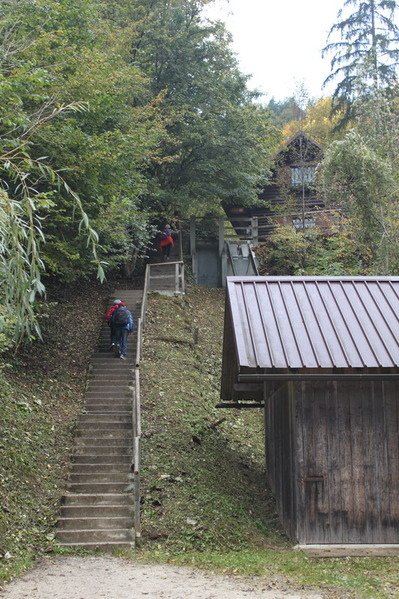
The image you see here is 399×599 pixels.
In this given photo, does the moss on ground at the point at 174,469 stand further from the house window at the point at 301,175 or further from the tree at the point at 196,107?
the house window at the point at 301,175

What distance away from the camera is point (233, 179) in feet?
102

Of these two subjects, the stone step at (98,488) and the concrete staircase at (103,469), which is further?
the stone step at (98,488)

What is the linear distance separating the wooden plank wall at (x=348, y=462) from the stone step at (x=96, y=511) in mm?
3286

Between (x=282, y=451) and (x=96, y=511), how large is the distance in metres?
3.50

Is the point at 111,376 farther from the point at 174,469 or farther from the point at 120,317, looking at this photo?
the point at 174,469

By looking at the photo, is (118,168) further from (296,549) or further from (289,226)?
(289,226)

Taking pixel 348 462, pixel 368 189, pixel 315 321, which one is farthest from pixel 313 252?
pixel 348 462

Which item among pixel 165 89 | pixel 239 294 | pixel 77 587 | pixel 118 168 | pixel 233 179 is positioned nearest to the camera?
pixel 77 587

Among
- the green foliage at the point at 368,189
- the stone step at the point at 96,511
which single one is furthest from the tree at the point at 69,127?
the green foliage at the point at 368,189

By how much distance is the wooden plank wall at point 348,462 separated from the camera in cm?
1118

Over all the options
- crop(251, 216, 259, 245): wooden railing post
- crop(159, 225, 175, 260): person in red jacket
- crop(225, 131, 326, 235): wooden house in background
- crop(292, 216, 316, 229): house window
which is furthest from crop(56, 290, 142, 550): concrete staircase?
crop(225, 131, 326, 235): wooden house in background

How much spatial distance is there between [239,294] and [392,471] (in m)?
4.14

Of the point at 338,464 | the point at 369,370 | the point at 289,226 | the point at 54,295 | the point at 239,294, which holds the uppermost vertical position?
the point at 289,226

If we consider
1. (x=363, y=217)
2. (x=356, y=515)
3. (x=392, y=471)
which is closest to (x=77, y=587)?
(x=356, y=515)
